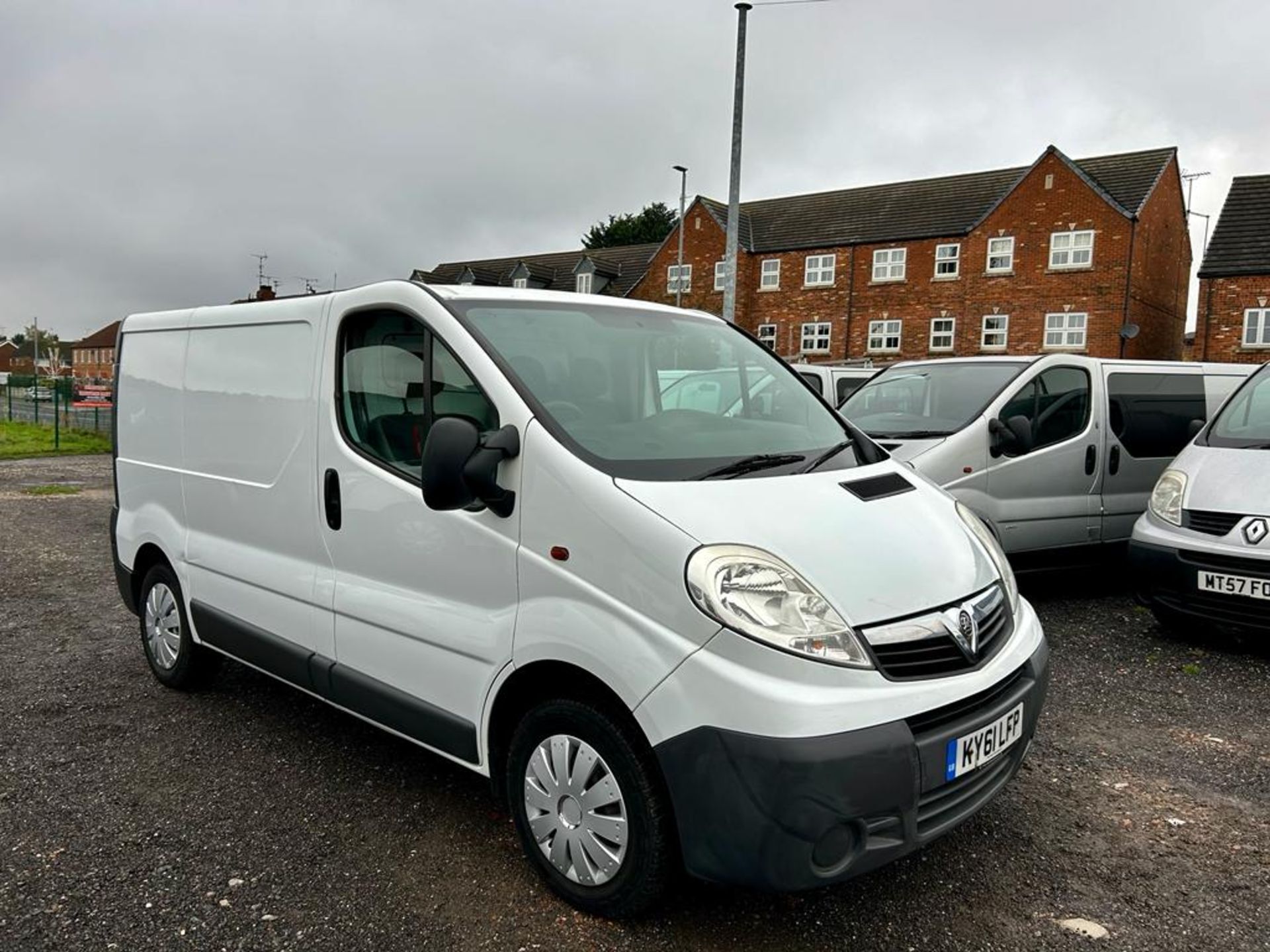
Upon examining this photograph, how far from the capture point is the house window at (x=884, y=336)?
38062 millimetres

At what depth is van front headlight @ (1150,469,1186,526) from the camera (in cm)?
549

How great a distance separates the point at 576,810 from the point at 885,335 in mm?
37810

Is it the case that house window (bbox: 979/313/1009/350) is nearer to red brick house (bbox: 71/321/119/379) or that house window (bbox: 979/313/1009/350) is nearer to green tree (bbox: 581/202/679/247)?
green tree (bbox: 581/202/679/247)

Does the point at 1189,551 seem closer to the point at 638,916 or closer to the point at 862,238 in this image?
the point at 638,916

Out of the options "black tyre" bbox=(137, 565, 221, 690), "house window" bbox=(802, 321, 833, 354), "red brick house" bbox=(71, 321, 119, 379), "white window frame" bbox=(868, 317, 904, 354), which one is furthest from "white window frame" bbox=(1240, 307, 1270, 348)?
"red brick house" bbox=(71, 321, 119, 379)

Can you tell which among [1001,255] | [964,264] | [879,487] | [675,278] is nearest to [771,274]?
[675,278]

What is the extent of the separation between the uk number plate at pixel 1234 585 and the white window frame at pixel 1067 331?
3026 centimetres

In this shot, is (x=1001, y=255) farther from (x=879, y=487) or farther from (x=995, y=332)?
(x=879, y=487)

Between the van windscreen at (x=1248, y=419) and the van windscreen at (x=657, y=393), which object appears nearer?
the van windscreen at (x=657, y=393)

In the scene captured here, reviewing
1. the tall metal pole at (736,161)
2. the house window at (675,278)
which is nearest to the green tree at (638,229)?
the house window at (675,278)

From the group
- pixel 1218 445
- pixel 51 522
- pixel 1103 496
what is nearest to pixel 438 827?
pixel 1218 445

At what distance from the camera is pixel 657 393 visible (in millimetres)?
3379

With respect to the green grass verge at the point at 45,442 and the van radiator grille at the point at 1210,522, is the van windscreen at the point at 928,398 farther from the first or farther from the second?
the green grass verge at the point at 45,442

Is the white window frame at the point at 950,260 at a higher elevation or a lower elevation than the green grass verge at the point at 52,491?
higher
